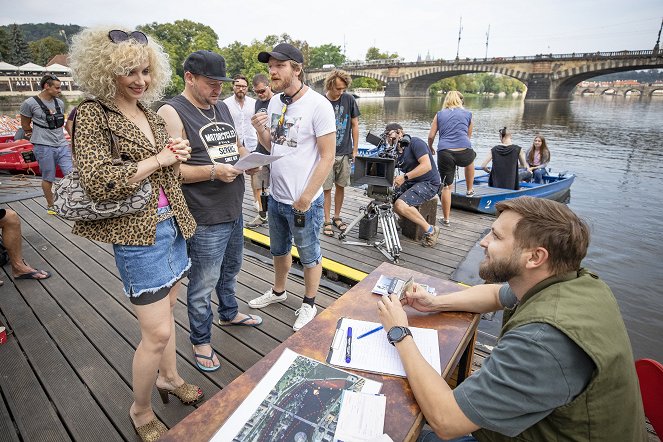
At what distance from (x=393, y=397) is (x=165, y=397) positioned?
1.46 metres

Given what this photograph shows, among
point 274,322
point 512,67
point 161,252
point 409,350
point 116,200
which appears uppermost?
point 512,67

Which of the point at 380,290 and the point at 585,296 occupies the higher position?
the point at 585,296

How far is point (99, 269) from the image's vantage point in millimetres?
3502

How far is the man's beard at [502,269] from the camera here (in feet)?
4.06

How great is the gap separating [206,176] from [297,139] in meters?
0.71

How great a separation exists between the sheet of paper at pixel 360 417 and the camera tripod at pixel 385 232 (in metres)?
2.90

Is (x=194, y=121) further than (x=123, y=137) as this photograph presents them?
Yes

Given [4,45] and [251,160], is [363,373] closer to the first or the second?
[251,160]

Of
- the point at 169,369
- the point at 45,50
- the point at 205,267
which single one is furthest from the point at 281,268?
the point at 45,50

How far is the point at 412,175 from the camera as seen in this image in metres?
4.22

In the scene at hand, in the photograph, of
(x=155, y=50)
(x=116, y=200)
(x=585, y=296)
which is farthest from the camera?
(x=155, y=50)

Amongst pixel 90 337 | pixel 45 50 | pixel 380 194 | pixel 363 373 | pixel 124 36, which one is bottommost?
pixel 90 337

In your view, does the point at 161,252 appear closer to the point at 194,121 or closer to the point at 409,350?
the point at 194,121

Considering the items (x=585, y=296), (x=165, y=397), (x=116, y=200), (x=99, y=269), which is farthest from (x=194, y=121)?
(x=99, y=269)
